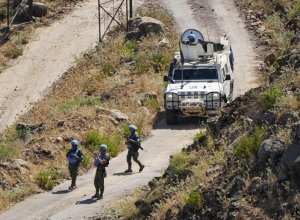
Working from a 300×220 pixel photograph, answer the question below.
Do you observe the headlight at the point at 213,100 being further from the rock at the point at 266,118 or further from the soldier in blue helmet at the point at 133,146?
the rock at the point at 266,118

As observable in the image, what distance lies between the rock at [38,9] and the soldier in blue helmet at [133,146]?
84.0ft

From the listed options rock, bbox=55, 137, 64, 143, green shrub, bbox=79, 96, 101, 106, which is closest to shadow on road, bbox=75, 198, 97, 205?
rock, bbox=55, 137, 64, 143

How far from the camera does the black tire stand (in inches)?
1030

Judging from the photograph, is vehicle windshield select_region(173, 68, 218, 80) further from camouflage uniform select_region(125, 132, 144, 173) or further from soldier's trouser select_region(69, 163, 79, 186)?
soldier's trouser select_region(69, 163, 79, 186)

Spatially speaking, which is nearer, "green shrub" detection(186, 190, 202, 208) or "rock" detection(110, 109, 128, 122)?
"green shrub" detection(186, 190, 202, 208)

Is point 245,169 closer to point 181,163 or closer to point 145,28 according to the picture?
point 181,163

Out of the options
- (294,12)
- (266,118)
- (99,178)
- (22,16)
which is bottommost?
(99,178)

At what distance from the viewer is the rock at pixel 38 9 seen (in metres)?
45.9

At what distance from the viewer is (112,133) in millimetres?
25047

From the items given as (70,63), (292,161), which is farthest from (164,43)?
(292,161)

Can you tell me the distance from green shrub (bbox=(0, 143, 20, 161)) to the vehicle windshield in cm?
610

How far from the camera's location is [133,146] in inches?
842

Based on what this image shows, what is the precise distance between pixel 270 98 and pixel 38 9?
3121 cm

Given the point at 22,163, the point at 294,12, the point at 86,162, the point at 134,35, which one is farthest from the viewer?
the point at 134,35
